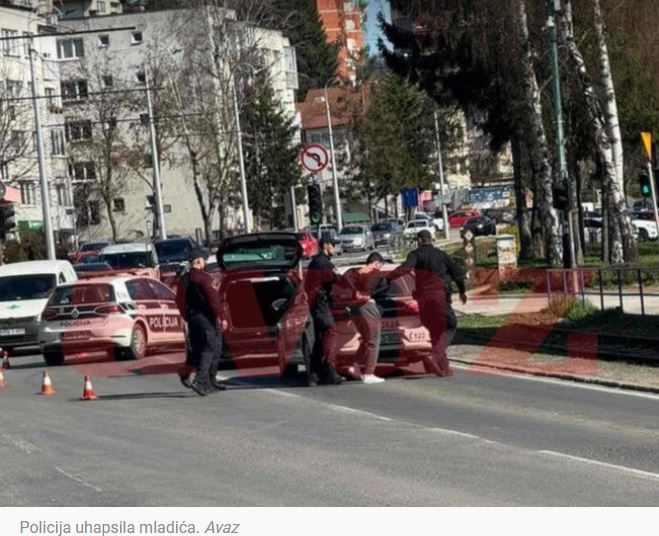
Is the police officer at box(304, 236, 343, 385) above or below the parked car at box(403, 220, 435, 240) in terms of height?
above

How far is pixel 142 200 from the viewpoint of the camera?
348ft

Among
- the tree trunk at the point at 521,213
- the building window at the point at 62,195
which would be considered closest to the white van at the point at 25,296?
the tree trunk at the point at 521,213

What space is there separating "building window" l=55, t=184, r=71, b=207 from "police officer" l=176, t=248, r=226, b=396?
7248cm

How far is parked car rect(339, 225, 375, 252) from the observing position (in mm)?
83125

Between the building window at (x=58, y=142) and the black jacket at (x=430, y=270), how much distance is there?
70.4 metres

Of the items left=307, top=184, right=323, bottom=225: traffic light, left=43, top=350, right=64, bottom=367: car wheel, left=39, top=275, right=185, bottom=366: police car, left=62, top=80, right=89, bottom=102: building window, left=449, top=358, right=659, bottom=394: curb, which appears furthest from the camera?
left=62, top=80, right=89, bottom=102: building window

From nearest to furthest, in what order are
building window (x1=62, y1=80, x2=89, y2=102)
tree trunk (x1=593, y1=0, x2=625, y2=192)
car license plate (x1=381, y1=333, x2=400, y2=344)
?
car license plate (x1=381, y1=333, x2=400, y2=344), tree trunk (x1=593, y1=0, x2=625, y2=192), building window (x1=62, y1=80, x2=89, y2=102)

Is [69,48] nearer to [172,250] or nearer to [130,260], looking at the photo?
[172,250]

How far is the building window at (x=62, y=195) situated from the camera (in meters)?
92.4

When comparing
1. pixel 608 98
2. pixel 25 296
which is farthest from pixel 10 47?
pixel 25 296

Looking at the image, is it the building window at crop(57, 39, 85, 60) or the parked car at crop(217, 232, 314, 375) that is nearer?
the parked car at crop(217, 232, 314, 375)

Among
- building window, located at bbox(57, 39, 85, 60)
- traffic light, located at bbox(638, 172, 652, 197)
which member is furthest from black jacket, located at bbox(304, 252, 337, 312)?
building window, located at bbox(57, 39, 85, 60)

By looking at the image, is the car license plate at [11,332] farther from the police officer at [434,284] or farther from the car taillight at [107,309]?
the police officer at [434,284]

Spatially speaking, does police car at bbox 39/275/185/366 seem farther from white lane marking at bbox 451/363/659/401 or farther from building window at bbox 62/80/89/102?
building window at bbox 62/80/89/102
